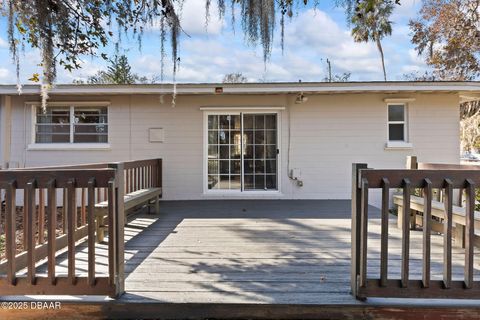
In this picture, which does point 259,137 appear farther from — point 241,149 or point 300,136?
point 300,136

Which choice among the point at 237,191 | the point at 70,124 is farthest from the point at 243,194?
the point at 70,124

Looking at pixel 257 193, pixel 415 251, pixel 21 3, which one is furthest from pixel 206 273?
pixel 257 193

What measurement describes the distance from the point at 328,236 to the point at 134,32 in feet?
10.8

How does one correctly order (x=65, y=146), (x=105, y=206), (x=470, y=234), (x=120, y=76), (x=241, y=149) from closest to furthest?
(x=470, y=234) < (x=105, y=206) < (x=65, y=146) < (x=241, y=149) < (x=120, y=76)

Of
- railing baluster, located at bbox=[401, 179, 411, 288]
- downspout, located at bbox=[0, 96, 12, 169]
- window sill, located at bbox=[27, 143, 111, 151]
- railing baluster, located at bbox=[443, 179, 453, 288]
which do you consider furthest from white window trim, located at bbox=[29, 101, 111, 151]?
railing baluster, located at bbox=[443, 179, 453, 288]

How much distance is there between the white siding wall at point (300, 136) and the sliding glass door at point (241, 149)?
0.23m

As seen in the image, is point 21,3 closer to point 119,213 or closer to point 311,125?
point 119,213

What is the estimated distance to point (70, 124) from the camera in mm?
7539

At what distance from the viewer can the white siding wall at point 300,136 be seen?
24.4 ft

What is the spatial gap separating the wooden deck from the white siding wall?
6.67ft

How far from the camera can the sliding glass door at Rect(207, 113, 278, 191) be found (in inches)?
298

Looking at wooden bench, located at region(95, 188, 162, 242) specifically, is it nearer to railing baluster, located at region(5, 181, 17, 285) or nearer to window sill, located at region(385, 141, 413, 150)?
railing baluster, located at region(5, 181, 17, 285)

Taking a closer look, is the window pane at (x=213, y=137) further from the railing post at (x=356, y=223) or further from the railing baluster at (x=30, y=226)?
the railing post at (x=356, y=223)

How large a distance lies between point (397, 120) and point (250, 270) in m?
5.85
